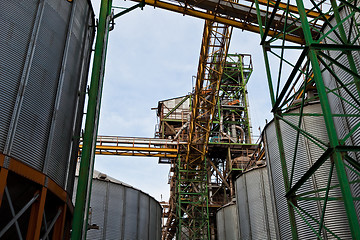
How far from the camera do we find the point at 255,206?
71.5ft

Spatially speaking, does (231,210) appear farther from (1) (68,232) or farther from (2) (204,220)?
(1) (68,232)

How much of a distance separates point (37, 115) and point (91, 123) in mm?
2348

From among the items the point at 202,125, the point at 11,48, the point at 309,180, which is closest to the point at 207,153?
the point at 202,125

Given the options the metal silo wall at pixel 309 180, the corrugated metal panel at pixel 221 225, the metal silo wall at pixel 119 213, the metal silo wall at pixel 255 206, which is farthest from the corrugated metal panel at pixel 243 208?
the metal silo wall at pixel 119 213

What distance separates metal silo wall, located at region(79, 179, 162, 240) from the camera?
2123cm

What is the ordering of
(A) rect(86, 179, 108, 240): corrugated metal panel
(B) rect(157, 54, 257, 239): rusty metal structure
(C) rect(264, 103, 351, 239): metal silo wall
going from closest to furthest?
(C) rect(264, 103, 351, 239): metal silo wall → (A) rect(86, 179, 108, 240): corrugated metal panel → (B) rect(157, 54, 257, 239): rusty metal structure

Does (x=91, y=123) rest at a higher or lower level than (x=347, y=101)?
lower

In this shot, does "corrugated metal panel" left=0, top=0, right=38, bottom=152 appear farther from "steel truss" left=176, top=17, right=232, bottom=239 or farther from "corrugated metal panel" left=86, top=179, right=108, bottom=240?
"steel truss" left=176, top=17, right=232, bottom=239

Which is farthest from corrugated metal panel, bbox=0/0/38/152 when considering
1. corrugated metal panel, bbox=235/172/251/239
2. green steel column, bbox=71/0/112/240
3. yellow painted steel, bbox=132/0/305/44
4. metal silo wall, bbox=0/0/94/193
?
corrugated metal panel, bbox=235/172/251/239

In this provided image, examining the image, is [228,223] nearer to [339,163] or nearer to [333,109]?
[333,109]

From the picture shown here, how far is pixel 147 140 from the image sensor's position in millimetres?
39219

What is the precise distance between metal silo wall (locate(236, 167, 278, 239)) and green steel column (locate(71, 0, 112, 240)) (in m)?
11.2

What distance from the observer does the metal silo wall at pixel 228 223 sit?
27.0 m

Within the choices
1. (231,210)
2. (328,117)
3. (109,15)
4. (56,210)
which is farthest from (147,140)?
(328,117)
